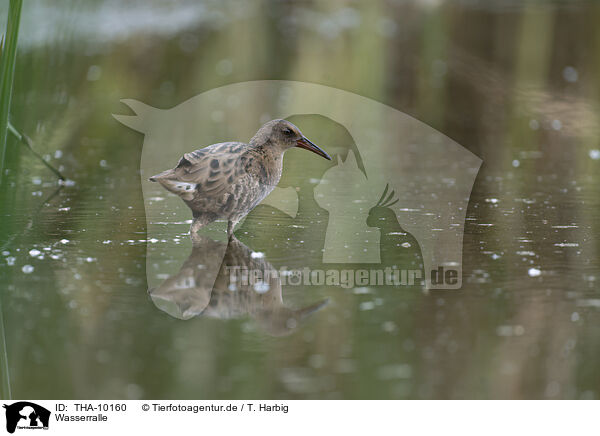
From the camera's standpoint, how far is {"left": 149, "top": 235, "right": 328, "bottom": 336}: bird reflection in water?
131 inches

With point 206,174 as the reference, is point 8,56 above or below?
above

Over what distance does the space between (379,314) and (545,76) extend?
5.46 metres

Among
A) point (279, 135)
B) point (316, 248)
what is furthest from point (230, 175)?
point (316, 248)

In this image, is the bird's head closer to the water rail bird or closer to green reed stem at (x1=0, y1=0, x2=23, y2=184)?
the water rail bird

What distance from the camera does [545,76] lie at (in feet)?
26.7

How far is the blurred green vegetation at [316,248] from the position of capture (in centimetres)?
294

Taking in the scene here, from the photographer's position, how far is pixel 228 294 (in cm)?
349

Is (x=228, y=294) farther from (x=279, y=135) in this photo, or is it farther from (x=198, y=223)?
(x=279, y=135)

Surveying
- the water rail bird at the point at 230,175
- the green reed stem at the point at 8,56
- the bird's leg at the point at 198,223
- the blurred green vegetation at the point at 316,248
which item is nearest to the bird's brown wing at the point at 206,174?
the water rail bird at the point at 230,175

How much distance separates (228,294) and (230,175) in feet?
2.65

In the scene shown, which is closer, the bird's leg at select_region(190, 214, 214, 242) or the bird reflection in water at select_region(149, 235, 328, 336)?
the bird reflection in water at select_region(149, 235, 328, 336)

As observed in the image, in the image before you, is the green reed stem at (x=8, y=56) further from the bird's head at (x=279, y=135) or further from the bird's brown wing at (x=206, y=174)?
the bird's head at (x=279, y=135)

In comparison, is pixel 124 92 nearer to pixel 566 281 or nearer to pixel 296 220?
pixel 296 220

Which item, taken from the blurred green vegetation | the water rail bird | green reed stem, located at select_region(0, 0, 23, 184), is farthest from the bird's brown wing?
green reed stem, located at select_region(0, 0, 23, 184)
